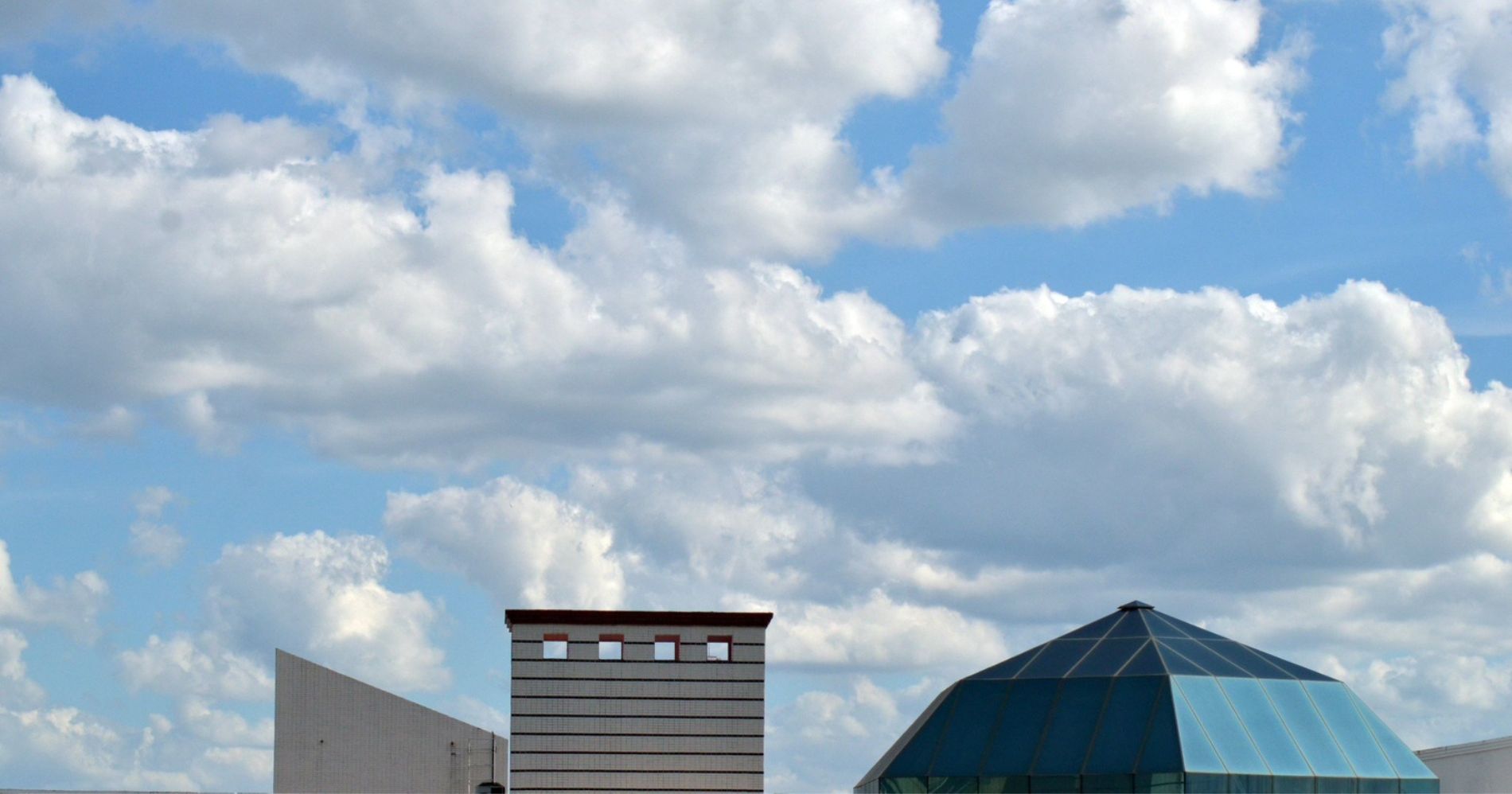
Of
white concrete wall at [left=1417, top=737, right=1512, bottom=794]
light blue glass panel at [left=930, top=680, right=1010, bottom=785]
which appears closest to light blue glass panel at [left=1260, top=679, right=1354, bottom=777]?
light blue glass panel at [left=930, top=680, right=1010, bottom=785]

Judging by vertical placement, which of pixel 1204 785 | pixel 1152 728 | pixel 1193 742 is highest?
pixel 1152 728

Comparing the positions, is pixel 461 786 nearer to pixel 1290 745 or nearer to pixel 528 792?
pixel 528 792

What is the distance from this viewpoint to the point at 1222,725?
182ft

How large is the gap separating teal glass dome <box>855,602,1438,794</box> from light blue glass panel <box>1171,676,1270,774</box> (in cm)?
4

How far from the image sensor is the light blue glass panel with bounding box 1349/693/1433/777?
5653 centimetres

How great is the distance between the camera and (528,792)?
235 feet

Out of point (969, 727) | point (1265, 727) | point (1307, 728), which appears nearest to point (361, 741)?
point (969, 727)

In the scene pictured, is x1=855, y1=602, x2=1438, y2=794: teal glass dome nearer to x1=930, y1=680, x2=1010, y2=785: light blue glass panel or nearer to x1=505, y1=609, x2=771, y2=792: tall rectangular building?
x1=930, y1=680, x2=1010, y2=785: light blue glass panel

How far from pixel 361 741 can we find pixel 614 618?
10799 millimetres

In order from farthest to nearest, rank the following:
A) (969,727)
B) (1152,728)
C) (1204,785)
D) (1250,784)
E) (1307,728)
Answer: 1. (969,727)
2. (1307,728)
3. (1152,728)
4. (1250,784)
5. (1204,785)

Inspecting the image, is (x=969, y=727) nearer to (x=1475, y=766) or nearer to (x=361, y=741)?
(x=1475, y=766)

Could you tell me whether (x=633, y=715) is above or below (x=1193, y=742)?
above

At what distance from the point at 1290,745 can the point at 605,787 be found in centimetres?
2736

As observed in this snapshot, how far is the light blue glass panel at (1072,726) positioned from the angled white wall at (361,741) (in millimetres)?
25813
